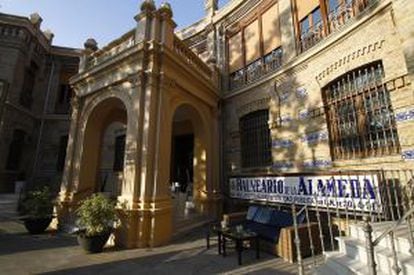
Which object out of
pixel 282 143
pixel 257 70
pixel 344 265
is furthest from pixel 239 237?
pixel 257 70

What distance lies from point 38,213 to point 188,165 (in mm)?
6509

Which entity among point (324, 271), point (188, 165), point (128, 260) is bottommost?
point (128, 260)

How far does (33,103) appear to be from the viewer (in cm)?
1600

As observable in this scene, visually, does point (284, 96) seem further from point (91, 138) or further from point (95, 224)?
point (91, 138)


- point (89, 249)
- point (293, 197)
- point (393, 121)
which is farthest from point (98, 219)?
point (393, 121)

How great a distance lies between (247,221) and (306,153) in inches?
109

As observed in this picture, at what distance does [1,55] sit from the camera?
14.1 metres

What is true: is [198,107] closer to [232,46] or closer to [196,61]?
[196,61]

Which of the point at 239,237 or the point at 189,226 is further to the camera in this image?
the point at 189,226

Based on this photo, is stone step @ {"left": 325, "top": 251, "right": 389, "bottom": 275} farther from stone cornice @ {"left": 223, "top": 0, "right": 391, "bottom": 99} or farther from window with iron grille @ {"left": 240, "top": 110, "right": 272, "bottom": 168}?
stone cornice @ {"left": 223, "top": 0, "right": 391, "bottom": 99}

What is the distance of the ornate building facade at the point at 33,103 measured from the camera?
14078 mm

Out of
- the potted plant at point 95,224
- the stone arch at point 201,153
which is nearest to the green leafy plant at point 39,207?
the potted plant at point 95,224

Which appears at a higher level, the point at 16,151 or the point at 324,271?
the point at 16,151

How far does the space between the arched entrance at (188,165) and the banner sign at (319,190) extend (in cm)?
160
